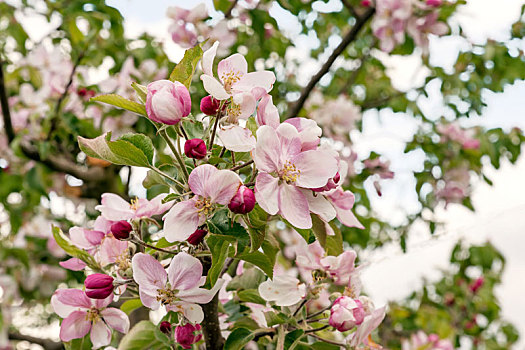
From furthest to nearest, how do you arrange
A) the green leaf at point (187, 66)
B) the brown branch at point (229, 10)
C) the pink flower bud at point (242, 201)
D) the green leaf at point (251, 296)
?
the brown branch at point (229, 10) < the green leaf at point (251, 296) < the green leaf at point (187, 66) < the pink flower bud at point (242, 201)


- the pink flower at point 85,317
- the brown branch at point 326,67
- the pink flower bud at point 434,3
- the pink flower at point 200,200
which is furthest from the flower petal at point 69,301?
the pink flower bud at point 434,3

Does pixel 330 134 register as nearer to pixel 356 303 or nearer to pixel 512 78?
pixel 512 78

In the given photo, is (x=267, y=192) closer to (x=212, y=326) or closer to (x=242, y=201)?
(x=242, y=201)

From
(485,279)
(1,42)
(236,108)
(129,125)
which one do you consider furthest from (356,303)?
(485,279)

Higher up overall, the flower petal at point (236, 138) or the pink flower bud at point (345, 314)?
the flower petal at point (236, 138)

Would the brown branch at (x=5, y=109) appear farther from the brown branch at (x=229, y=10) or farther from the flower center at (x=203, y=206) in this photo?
the flower center at (x=203, y=206)

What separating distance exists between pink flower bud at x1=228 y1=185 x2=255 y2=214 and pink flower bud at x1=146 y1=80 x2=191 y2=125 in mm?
126

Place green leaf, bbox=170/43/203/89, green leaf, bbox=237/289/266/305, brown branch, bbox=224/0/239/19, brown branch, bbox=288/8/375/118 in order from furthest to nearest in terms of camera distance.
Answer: brown branch, bbox=224/0/239/19 → brown branch, bbox=288/8/375/118 → green leaf, bbox=237/289/266/305 → green leaf, bbox=170/43/203/89

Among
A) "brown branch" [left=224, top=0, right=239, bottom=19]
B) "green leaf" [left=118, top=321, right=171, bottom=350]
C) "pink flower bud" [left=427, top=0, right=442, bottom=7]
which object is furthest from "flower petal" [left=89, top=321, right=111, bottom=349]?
"pink flower bud" [left=427, top=0, right=442, bottom=7]

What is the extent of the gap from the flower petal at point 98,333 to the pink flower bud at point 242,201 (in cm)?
32

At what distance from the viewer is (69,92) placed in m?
2.15

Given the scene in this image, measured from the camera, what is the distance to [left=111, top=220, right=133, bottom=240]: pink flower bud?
71cm

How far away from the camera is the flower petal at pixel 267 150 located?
2.03 feet

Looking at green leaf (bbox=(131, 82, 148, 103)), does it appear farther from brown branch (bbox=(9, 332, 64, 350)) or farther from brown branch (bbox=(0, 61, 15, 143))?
brown branch (bbox=(0, 61, 15, 143))
